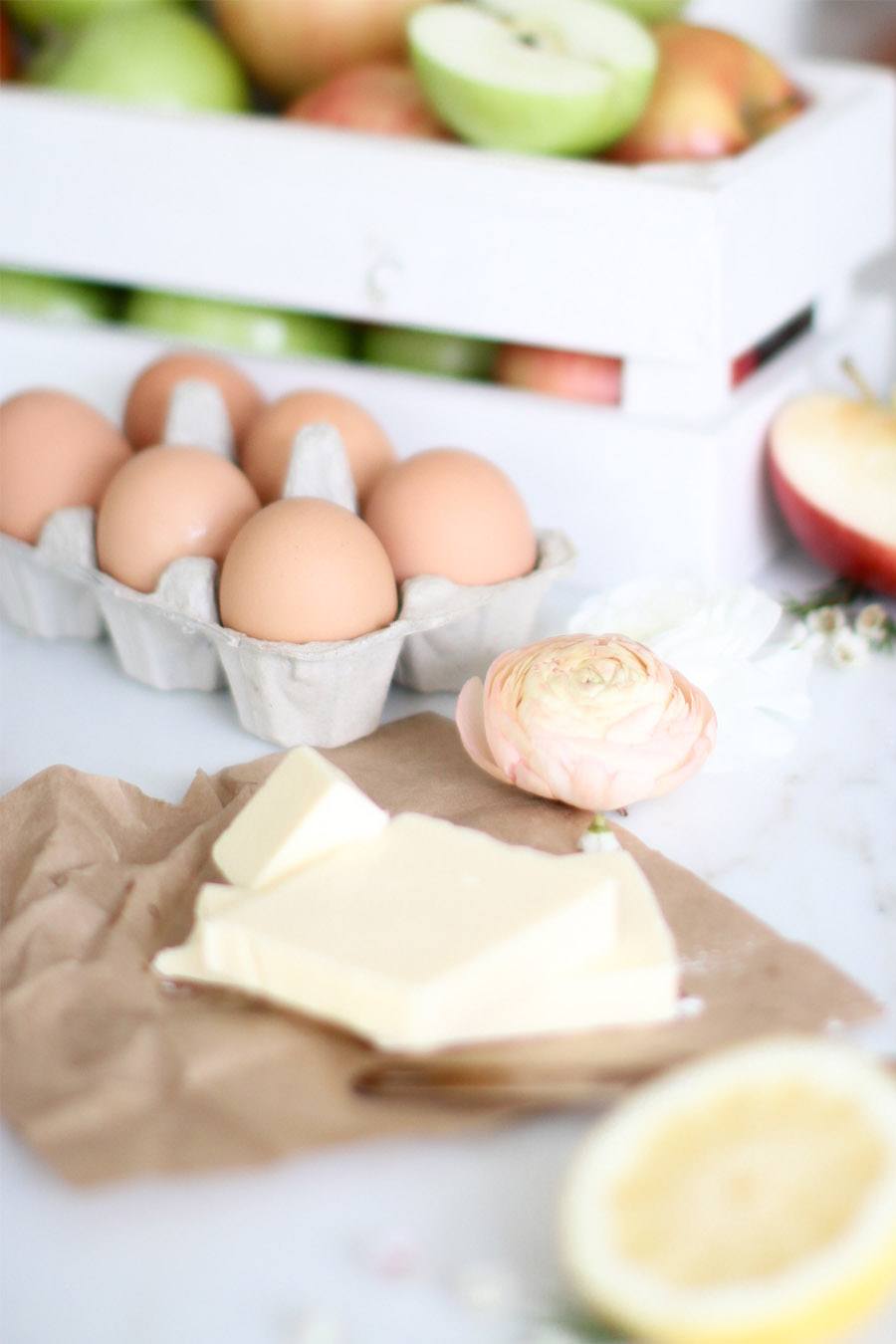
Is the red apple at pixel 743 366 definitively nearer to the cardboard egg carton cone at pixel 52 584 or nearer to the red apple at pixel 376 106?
the red apple at pixel 376 106

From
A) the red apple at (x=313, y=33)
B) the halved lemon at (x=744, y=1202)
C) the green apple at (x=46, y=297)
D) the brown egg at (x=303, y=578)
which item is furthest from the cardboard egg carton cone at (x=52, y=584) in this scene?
the halved lemon at (x=744, y=1202)

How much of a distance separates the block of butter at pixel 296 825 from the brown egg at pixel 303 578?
0.38ft

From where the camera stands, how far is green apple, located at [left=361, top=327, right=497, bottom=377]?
91cm

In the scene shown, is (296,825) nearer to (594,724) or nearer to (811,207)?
(594,724)

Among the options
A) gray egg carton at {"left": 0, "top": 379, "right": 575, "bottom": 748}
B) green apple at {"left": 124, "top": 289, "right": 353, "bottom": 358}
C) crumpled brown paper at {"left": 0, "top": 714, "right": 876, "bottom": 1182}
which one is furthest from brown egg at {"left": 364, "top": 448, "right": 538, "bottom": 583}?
green apple at {"left": 124, "top": 289, "right": 353, "bottom": 358}

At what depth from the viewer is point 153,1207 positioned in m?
0.48

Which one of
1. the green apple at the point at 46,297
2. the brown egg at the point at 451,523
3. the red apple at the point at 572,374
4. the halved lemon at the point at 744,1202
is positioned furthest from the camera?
the green apple at the point at 46,297

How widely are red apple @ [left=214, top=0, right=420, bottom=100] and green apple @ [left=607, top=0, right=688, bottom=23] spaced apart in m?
0.12

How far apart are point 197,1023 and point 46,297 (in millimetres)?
588

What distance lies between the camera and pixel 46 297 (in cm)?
99

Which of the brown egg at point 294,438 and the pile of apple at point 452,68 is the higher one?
the pile of apple at point 452,68

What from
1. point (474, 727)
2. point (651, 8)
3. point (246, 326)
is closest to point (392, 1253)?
point (474, 727)

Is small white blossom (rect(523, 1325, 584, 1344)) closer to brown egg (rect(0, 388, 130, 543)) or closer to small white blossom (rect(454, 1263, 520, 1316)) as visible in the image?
small white blossom (rect(454, 1263, 520, 1316))

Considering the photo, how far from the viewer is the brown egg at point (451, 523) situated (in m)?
0.74
